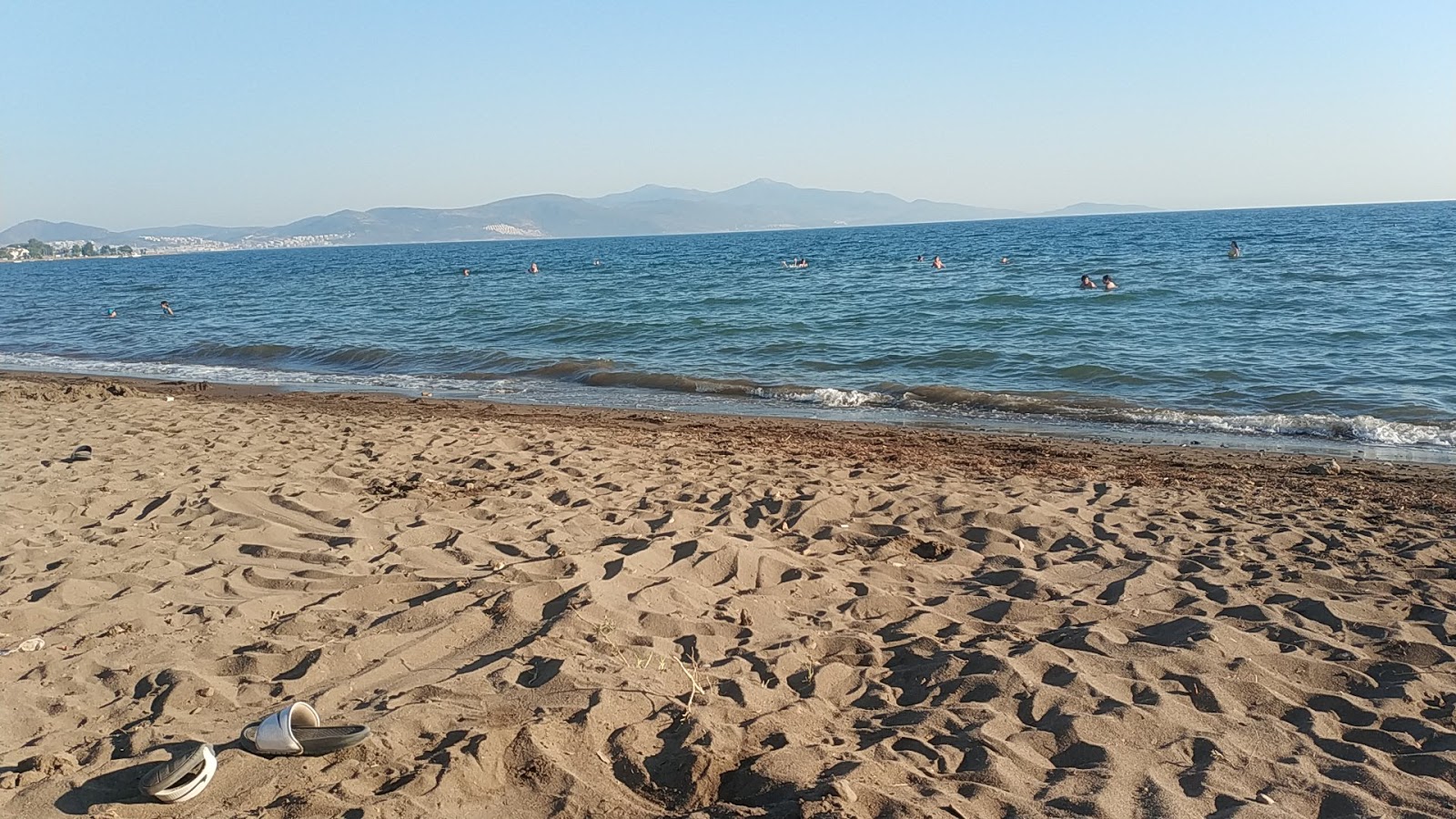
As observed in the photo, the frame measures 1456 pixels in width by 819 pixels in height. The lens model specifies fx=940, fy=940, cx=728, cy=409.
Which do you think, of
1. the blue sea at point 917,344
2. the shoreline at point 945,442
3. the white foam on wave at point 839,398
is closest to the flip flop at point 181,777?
the shoreline at point 945,442

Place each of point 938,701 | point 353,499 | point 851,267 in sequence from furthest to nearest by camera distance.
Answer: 1. point 851,267
2. point 353,499
3. point 938,701

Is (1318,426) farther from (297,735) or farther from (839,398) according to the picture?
(297,735)

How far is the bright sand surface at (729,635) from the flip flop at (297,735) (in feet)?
0.20

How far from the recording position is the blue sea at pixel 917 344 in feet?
37.8

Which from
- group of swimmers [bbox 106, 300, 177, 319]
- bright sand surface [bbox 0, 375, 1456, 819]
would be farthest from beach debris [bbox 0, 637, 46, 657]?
group of swimmers [bbox 106, 300, 177, 319]

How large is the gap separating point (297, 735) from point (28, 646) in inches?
71.8

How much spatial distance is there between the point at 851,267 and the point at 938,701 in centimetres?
3640

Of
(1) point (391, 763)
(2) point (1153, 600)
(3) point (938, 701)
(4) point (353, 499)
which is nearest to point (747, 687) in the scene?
(3) point (938, 701)

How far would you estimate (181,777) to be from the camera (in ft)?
9.62

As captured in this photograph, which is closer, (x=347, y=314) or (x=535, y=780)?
(x=535, y=780)

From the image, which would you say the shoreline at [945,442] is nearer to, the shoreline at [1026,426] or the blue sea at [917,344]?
the shoreline at [1026,426]

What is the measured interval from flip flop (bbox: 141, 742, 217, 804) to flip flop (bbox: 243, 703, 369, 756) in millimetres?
155

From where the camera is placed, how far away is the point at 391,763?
10.3ft

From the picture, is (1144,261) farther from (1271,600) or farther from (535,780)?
(535,780)
